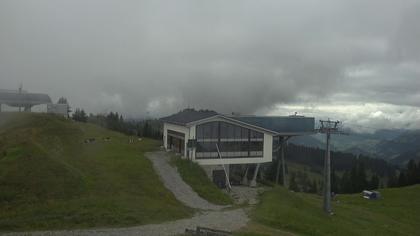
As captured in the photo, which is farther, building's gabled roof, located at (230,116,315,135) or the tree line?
the tree line

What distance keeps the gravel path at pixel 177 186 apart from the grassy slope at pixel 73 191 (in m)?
0.92

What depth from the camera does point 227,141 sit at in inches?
1718

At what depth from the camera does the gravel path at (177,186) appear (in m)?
29.7

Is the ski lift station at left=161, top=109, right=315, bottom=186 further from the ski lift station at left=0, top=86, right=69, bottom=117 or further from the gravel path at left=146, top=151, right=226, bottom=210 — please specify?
the ski lift station at left=0, top=86, right=69, bottom=117

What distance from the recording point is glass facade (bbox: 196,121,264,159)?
140 ft

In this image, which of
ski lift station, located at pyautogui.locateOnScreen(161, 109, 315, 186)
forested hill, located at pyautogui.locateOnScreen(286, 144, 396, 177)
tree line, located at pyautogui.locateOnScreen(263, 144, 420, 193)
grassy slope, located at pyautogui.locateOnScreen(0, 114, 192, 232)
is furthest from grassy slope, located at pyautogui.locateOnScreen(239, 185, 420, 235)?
forested hill, located at pyautogui.locateOnScreen(286, 144, 396, 177)

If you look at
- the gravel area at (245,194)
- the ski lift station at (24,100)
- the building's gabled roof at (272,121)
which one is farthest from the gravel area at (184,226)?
the ski lift station at (24,100)

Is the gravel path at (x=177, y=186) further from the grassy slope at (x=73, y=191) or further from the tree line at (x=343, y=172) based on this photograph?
the tree line at (x=343, y=172)

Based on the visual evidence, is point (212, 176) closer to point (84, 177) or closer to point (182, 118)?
point (182, 118)

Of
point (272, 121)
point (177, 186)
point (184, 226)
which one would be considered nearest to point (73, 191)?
point (184, 226)

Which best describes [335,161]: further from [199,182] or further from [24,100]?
[199,182]

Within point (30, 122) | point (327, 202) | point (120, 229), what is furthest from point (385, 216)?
point (30, 122)

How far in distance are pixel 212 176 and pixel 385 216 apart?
67.8 feet

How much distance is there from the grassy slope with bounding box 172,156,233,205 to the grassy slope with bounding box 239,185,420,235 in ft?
11.7
